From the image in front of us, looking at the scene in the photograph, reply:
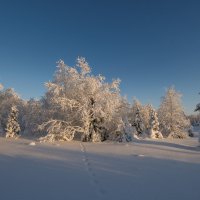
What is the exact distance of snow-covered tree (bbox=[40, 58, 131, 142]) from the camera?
91.1 feet

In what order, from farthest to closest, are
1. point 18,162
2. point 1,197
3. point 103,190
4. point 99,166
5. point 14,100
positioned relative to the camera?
point 14,100, point 18,162, point 99,166, point 103,190, point 1,197

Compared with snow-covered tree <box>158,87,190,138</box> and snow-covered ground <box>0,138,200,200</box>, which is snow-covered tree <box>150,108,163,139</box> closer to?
snow-covered tree <box>158,87,190,138</box>

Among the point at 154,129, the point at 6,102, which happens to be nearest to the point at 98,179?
the point at 154,129

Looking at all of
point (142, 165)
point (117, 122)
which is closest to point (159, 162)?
point (142, 165)

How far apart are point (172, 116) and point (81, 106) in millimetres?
20578

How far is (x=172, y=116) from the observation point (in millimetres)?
43719

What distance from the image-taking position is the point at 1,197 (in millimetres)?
7449

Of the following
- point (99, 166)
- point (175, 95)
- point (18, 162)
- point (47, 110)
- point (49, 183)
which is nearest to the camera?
point (49, 183)

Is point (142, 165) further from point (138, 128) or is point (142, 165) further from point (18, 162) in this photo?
point (138, 128)

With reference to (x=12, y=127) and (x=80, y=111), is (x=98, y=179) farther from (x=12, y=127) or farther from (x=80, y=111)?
(x=12, y=127)

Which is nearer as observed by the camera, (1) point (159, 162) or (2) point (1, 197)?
(2) point (1, 197)

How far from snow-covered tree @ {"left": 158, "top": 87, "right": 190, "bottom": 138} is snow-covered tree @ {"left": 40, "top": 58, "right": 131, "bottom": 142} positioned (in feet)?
49.1

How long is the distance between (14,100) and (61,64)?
70.9 feet

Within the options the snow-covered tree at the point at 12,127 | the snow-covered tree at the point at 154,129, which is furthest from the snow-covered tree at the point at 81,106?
the snow-covered tree at the point at 154,129
